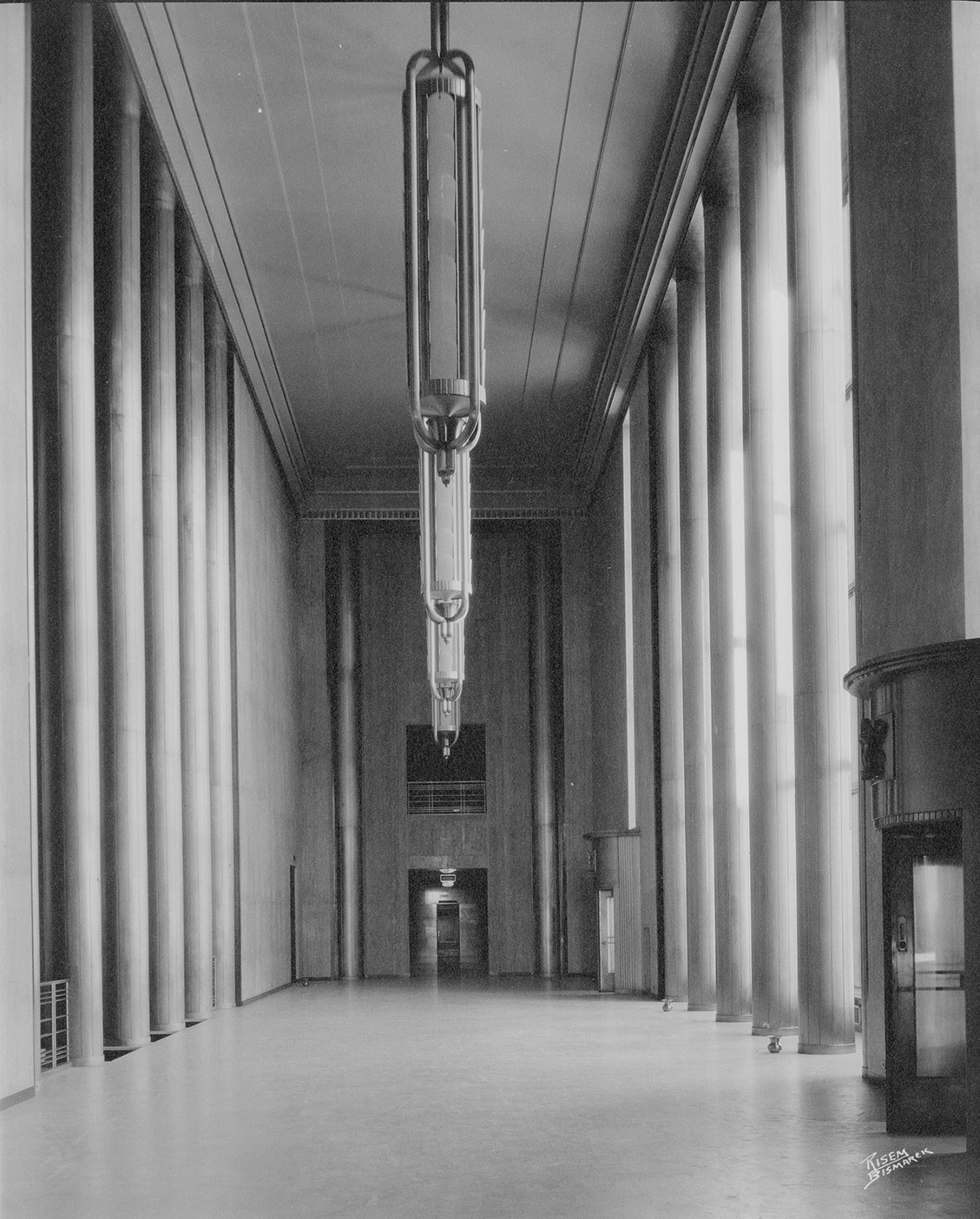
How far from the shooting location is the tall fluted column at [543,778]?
3072 centimetres

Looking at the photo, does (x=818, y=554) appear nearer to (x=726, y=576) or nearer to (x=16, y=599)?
(x=726, y=576)

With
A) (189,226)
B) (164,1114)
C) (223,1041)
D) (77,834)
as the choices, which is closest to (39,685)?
(77,834)

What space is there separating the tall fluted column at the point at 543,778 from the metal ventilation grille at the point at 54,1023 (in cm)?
1672

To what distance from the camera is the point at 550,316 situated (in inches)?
896

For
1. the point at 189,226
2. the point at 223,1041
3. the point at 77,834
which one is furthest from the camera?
the point at 189,226

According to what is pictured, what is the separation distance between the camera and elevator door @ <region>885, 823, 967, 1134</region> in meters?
8.01

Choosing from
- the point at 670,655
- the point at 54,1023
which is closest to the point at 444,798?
the point at 670,655

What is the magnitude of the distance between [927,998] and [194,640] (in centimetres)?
1289

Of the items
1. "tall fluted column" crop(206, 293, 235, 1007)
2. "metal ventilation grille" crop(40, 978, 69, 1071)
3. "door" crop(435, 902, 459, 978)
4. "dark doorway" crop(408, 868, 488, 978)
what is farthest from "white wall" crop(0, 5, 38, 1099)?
"door" crop(435, 902, 459, 978)

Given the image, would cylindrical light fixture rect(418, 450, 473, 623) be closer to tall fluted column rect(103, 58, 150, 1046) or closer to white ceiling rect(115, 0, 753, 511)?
tall fluted column rect(103, 58, 150, 1046)

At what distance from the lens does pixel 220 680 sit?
21.1m

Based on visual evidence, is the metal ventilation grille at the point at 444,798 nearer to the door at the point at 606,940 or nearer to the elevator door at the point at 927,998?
the door at the point at 606,940

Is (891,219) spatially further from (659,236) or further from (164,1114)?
(659,236)

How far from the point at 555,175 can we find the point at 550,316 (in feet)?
15.6
